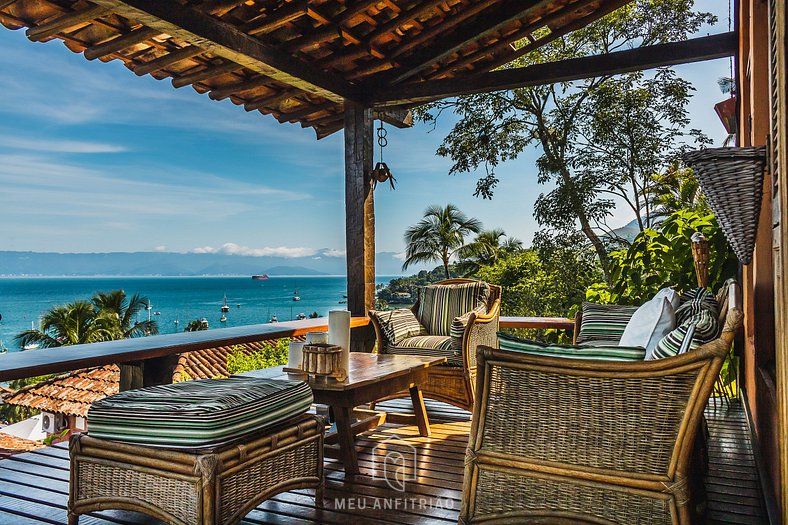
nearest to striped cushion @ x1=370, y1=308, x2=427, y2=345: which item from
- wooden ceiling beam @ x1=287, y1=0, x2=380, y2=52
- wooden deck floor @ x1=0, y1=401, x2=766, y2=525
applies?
wooden deck floor @ x1=0, y1=401, x2=766, y2=525

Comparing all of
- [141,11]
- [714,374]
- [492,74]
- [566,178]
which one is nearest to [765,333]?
[714,374]

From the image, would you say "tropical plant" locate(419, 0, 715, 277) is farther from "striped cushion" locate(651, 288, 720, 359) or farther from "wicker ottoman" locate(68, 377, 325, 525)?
"wicker ottoman" locate(68, 377, 325, 525)

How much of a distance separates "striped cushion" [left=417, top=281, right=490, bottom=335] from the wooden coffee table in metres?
0.97

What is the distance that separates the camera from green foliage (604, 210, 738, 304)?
435 cm

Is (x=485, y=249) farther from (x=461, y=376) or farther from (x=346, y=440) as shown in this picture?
(x=346, y=440)

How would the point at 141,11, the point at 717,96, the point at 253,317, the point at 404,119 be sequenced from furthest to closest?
1. the point at 253,317
2. the point at 717,96
3. the point at 404,119
4. the point at 141,11

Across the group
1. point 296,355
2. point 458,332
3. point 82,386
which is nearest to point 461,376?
point 458,332

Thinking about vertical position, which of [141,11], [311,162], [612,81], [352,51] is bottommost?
[141,11]

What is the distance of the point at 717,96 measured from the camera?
41.9ft

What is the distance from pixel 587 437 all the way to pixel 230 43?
3.09 m

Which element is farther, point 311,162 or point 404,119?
point 311,162

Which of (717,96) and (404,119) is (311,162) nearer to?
(717,96)

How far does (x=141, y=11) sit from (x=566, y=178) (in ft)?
30.1

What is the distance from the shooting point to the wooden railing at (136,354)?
2.69 meters
